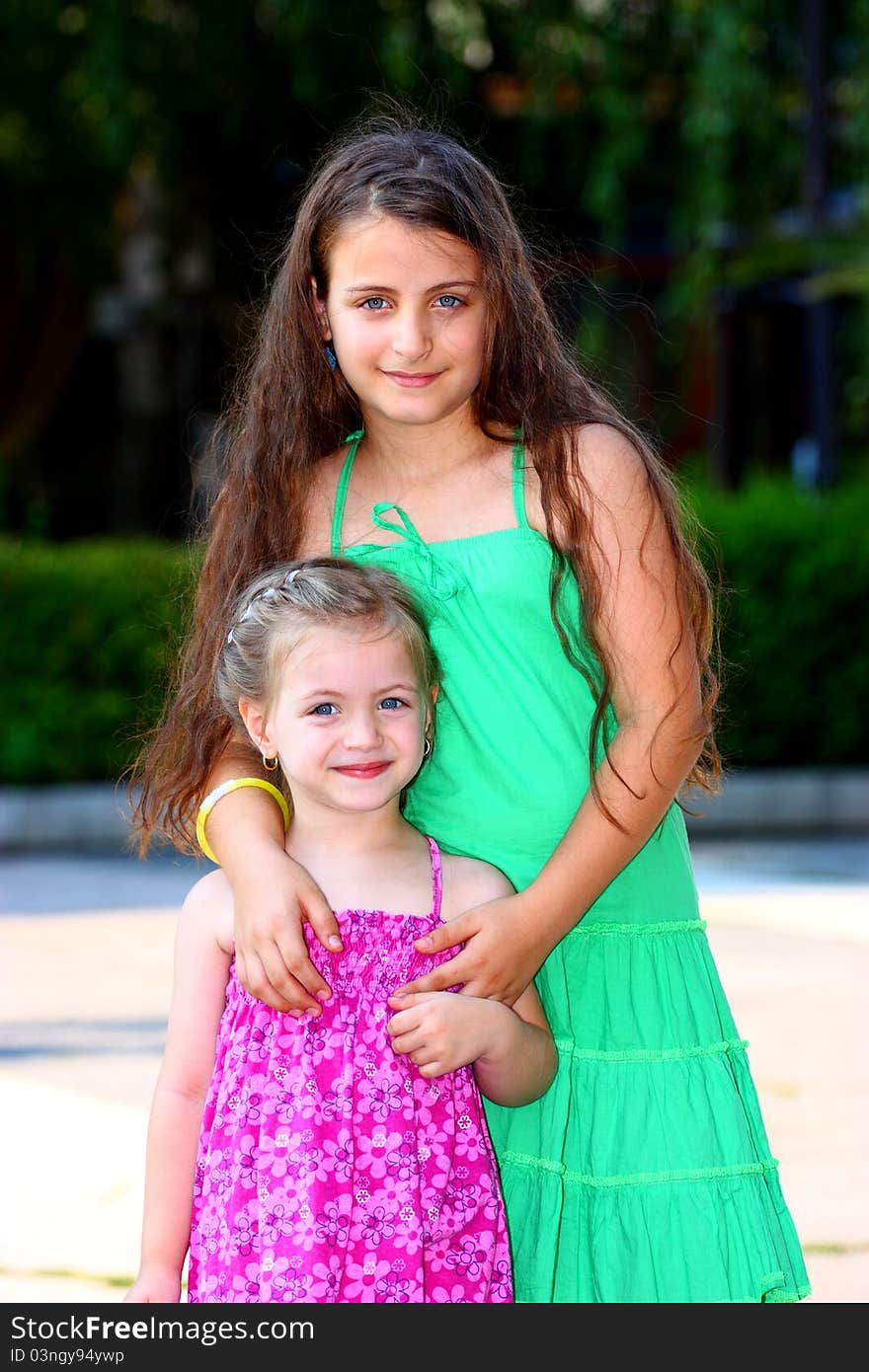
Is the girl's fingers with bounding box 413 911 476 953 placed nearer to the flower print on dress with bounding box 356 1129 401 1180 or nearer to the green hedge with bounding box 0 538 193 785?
the flower print on dress with bounding box 356 1129 401 1180

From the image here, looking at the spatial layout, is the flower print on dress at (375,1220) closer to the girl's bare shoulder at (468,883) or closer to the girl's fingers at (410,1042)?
the girl's fingers at (410,1042)

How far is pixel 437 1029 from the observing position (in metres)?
2.06

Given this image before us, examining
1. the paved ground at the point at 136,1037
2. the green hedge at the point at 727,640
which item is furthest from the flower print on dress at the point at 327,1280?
the green hedge at the point at 727,640

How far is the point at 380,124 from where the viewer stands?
8.67ft

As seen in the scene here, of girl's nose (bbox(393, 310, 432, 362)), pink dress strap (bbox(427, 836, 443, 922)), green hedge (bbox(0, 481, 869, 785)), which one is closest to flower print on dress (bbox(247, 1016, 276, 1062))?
pink dress strap (bbox(427, 836, 443, 922))

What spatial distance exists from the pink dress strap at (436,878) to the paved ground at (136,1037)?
4.44 feet

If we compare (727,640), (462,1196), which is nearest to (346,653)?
(462,1196)

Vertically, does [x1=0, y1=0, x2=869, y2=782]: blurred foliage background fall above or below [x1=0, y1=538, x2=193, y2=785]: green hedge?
above

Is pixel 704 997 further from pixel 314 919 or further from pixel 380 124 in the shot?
pixel 380 124

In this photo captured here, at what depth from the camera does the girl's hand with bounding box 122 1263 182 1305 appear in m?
2.12

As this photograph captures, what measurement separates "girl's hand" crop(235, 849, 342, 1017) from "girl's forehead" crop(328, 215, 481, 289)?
2.30ft

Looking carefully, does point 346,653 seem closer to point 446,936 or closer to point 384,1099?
point 446,936

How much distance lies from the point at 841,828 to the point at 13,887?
3.64m

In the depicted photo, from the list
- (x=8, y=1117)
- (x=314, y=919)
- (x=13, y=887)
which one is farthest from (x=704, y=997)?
(x=13, y=887)
